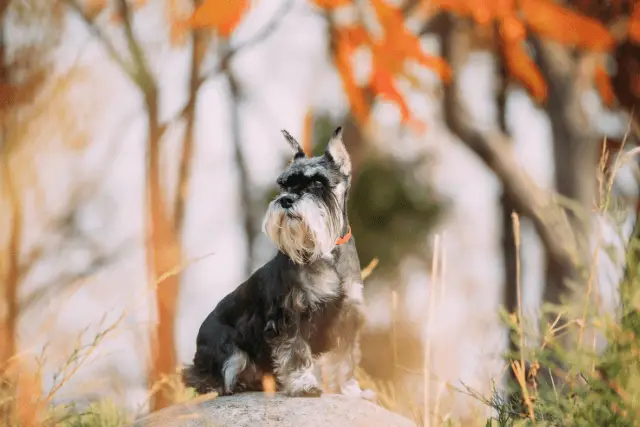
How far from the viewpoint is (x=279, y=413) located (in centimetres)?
328

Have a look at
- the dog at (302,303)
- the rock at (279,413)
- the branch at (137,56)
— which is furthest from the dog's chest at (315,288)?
the branch at (137,56)

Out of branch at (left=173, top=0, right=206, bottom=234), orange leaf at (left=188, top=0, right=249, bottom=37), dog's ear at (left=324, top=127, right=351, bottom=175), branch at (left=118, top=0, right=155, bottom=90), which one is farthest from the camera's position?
branch at (left=173, top=0, right=206, bottom=234)

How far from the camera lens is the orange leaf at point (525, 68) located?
8.16 meters

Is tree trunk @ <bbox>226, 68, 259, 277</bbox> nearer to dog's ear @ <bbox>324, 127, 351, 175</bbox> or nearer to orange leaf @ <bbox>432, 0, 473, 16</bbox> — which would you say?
orange leaf @ <bbox>432, 0, 473, 16</bbox>

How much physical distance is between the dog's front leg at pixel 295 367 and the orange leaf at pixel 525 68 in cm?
580

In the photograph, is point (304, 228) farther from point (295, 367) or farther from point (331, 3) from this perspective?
point (331, 3)

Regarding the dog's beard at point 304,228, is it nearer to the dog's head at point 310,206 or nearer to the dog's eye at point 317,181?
the dog's head at point 310,206

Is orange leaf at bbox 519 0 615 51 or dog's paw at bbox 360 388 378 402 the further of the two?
orange leaf at bbox 519 0 615 51

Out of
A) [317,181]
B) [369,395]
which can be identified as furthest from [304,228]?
[369,395]

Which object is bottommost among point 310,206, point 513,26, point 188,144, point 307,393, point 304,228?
point 307,393

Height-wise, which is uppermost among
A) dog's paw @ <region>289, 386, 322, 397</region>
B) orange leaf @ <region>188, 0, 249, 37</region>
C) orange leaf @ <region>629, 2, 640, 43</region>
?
orange leaf @ <region>188, 0, 249, 37</region>

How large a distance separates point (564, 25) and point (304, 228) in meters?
5.05

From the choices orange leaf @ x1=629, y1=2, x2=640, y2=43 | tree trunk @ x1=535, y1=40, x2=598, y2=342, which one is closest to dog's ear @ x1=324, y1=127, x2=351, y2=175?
tree trunk @ x1=535, y1=40, x2=598, y2=342

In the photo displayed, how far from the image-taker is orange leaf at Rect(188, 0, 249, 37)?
227 inches
